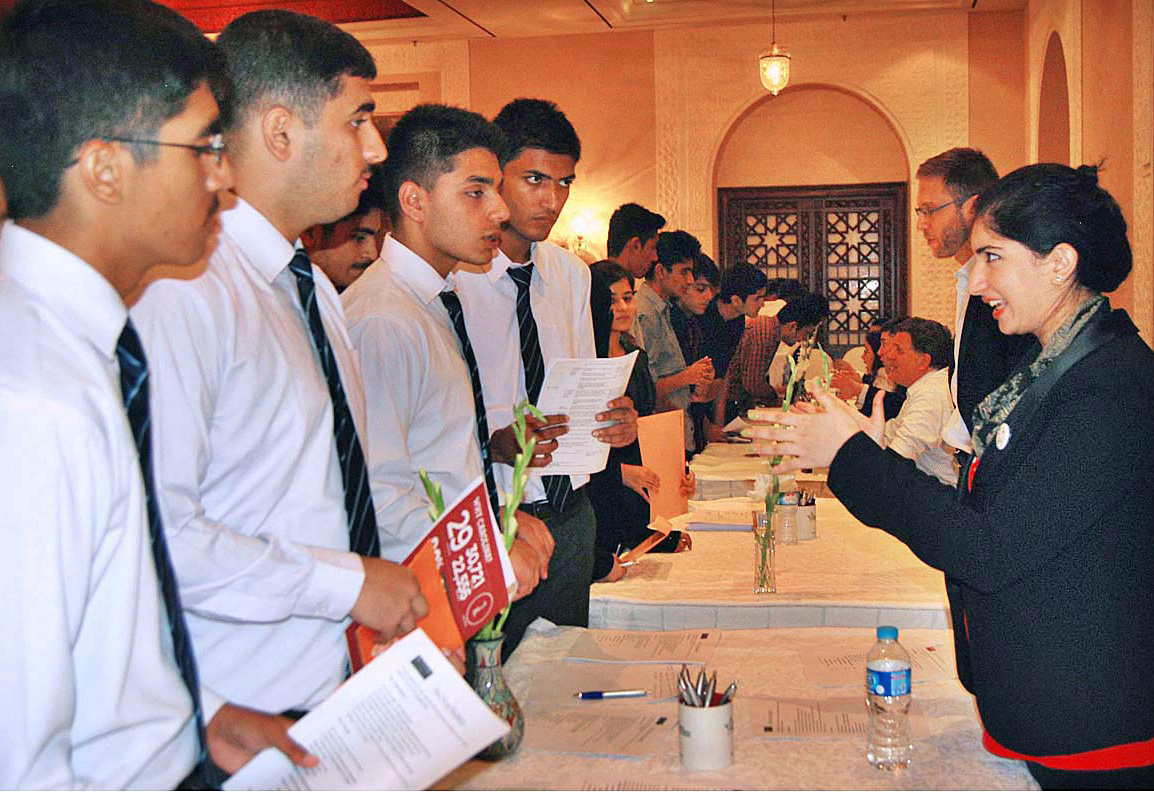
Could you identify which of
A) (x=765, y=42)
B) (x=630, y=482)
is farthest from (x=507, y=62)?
(x=630, y=482)

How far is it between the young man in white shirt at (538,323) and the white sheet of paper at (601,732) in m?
0.63

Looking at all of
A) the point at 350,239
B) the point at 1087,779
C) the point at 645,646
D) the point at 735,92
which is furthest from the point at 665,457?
the point at 735,92

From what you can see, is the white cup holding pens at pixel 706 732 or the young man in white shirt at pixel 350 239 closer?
the white cup holding pens at pixel 706 732

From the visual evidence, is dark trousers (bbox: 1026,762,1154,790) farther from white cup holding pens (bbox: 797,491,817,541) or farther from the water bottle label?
white cup holding pens (bbox: 797,491,817,541)

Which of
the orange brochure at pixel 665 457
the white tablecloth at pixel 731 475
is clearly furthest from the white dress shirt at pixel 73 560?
the white tablecloth at pixel 731 475

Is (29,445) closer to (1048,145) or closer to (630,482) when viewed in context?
(630,482)

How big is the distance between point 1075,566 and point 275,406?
3.71 feet

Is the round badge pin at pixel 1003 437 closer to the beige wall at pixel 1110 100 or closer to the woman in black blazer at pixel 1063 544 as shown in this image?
the woman in black blazer at pixel 1063 544

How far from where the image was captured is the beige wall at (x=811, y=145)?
1094cm

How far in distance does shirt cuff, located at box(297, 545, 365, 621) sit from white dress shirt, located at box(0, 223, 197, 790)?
21cm

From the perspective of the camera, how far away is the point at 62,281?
1.03m

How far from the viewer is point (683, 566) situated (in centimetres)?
302

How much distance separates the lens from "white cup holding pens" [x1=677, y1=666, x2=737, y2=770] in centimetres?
156

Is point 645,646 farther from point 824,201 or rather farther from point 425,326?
point 824,201
